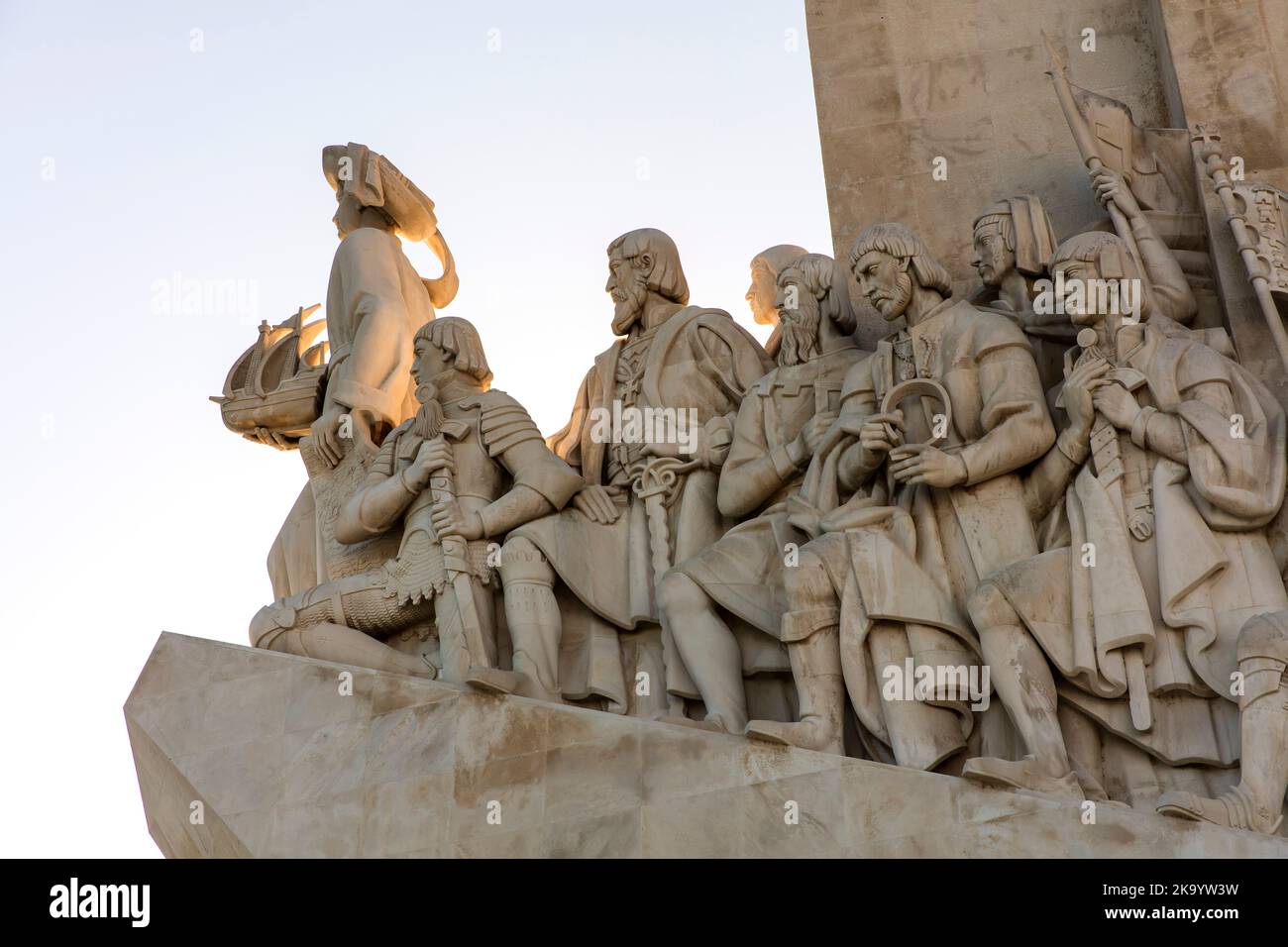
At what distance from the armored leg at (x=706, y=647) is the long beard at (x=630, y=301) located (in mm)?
1687

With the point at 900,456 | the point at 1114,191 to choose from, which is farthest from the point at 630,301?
the point at 1114,191

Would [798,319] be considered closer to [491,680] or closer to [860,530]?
[860,530]

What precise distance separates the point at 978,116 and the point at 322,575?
3.95 metres

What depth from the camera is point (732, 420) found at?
10.2 metres

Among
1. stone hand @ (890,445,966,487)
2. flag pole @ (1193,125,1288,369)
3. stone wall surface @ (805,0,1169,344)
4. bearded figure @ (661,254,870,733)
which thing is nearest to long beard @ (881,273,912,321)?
bearded figure @ (661,254,870,733)

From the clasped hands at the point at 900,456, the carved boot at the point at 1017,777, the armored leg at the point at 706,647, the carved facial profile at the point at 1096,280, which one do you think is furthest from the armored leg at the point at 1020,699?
the carved facial profile at the point at 1096,280

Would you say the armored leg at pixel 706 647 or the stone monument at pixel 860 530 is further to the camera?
the armored leg at pixel 706 647

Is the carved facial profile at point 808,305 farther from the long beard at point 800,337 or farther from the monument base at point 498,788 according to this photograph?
the monument base at point 498,788

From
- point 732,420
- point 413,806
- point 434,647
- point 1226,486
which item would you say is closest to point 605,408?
point 732,420

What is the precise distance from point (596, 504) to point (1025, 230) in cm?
228

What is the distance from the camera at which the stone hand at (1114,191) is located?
396 inches

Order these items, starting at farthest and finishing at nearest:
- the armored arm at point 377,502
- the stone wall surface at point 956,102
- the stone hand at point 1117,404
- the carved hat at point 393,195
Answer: the carved hat at point 393,195
the stone wall surface at point 956,102
the armored arm at point 377,502
the stone hand at point 1117,404

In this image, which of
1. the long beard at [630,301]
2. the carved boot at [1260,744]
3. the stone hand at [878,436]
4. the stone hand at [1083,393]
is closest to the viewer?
the carved boot at [1260,744]

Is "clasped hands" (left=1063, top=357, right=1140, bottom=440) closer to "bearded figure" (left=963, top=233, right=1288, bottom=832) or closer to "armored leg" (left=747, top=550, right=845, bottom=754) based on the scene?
"bearded figure" (left=963, top=233, right=1288, bottom=832)
